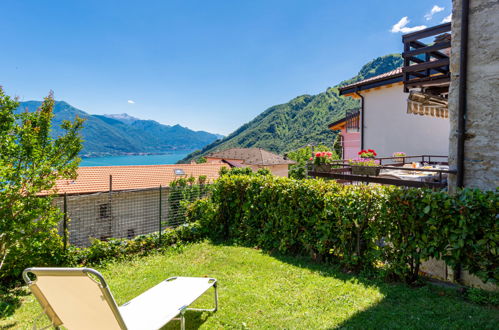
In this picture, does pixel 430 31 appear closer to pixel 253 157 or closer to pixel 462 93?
pixel 462 93

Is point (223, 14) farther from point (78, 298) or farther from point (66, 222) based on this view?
point (78, 298)

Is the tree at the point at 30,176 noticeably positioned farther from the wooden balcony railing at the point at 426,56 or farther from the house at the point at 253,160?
the house at the point at 253,160

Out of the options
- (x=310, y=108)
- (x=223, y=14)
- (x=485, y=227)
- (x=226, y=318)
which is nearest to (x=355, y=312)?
(x=226, y=318)

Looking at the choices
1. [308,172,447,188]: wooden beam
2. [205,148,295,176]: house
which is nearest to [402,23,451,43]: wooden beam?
[308,172,447,188]: wooden beam

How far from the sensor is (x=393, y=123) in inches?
489

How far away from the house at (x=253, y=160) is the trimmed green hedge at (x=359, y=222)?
109ft

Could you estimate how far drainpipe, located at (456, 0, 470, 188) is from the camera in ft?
13.8

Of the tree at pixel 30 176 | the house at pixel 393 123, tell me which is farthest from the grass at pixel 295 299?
the house at pixel 393 123

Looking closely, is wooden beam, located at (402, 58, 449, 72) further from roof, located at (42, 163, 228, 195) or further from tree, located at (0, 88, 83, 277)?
roof, located at (42, 163, 228, 195)

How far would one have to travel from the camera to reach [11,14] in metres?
12.6

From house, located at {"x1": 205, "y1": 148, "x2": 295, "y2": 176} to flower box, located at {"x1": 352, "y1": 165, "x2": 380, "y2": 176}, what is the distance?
113 feet

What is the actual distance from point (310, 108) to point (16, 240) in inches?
3497

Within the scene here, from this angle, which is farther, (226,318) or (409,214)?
(409,214)

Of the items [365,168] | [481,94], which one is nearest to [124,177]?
[365,168]
